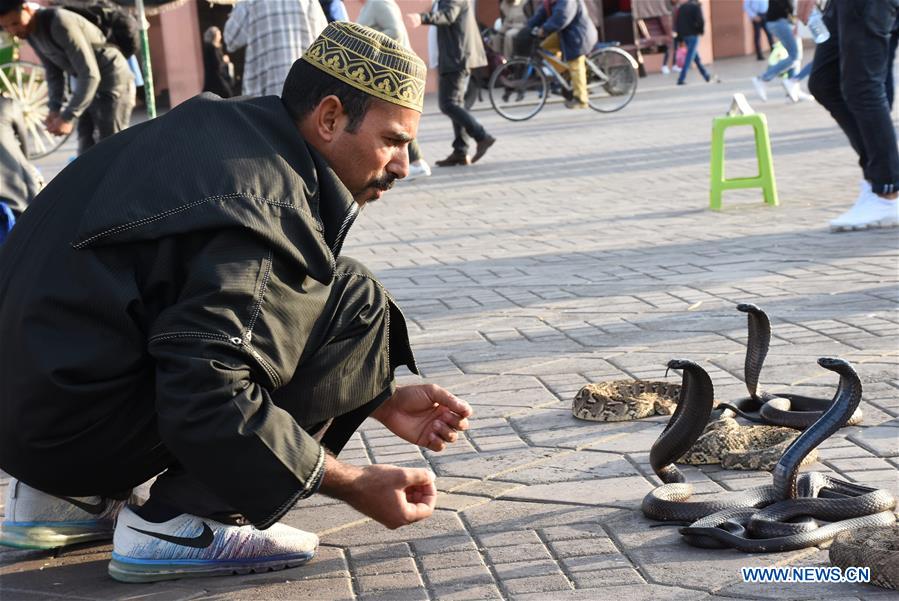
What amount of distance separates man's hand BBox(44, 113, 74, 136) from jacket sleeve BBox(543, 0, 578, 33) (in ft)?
37.4

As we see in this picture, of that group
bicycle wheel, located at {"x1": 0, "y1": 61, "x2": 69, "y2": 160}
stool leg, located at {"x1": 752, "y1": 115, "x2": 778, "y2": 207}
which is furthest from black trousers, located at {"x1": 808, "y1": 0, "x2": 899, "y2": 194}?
bicycle wheel, located at {"x1": 0, "y1": 61, "x2": 69, "y2": 160}

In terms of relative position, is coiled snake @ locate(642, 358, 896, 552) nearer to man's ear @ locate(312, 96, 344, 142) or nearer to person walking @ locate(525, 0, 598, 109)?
man's ear @ locate(312, 96, 344, 142)

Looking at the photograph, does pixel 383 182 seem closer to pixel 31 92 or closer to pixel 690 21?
pixel 31 92

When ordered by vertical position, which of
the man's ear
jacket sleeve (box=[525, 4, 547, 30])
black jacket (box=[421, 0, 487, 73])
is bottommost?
jacket sleeve (box=[525, 4, 547, 30])

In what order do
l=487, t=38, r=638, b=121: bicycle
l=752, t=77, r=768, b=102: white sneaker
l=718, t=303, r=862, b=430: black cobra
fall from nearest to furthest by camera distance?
l=718, t=303, r=862, b=430: black cobra, l=752, t=77, r=768, b=102: white sneaker, l=487, t=38, r=638, b=121: bicycle

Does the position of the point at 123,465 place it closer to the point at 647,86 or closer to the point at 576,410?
the point at 576,410

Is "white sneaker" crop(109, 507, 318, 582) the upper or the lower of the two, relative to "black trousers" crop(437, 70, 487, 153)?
upper

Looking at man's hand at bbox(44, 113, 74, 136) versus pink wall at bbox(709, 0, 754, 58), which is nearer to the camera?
man's hand at bbox(44, 113, 74, 136)

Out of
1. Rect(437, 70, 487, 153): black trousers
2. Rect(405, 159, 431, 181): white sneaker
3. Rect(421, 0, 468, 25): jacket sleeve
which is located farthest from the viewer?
Rect(437, 70, 487, 153): black trousers

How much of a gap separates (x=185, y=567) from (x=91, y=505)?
16.3 inches

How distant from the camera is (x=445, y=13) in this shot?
13227 mm

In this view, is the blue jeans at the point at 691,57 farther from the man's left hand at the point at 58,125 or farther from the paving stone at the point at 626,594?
the paving stone at the point at 626,594

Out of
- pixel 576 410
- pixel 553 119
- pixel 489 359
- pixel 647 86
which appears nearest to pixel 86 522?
pixel 576 410

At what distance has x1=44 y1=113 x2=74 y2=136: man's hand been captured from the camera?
28.9 feet
